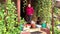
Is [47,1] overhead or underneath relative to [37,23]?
overhead

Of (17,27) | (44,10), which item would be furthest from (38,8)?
(17,27)

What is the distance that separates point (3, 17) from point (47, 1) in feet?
19.2

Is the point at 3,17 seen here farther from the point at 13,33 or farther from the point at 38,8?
the point at 38,8

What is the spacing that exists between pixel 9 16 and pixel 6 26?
33 cm

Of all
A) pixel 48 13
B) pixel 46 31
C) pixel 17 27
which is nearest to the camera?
pixel 17 27

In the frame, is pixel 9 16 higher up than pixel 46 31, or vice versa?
pixel 9 16

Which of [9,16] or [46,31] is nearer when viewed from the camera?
[9,16]

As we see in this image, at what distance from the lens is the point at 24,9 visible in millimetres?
12039

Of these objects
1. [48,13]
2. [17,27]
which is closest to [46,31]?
[17,27]

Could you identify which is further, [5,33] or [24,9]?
[24,9]

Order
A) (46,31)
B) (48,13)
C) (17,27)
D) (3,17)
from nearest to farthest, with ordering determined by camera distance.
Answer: (3,17), (17,27), (46,31), (48,13)

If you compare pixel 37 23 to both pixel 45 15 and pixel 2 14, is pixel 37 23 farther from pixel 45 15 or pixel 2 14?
pixel 2 14

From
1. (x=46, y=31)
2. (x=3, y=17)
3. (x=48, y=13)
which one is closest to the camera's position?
(x=3, y=17)

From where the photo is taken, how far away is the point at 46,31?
8945 mm
